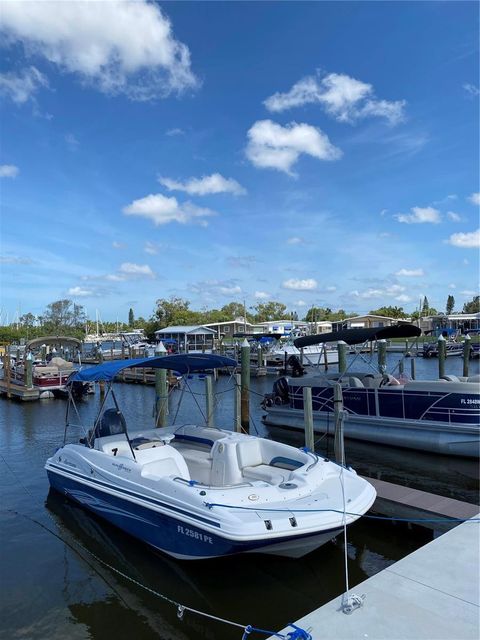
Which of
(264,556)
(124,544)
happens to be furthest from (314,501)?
(124,544)

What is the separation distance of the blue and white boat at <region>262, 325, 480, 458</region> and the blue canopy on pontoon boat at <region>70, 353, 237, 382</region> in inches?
179

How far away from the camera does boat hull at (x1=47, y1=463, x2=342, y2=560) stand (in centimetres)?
570

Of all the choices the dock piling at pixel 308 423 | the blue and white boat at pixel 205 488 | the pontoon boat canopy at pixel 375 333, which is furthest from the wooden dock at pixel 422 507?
the pontoon boat canopy at pixel 375 333

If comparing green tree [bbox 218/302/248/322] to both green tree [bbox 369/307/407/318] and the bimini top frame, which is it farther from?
the bimini top frame

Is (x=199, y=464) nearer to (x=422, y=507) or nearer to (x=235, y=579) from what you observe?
(x=235, y=579)

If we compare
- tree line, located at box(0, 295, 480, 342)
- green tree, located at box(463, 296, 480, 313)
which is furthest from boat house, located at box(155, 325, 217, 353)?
green tree, located at box(463, 296, 480, 313)

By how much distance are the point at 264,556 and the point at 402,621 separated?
8.28ft

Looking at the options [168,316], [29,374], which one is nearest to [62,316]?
[168,316]

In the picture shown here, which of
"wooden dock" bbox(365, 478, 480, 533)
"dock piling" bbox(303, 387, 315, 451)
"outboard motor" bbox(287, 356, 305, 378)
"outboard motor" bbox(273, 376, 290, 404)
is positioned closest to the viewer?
"wooden dock" bbox(365, 478, 480, 533)

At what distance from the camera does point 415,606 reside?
4371 mm

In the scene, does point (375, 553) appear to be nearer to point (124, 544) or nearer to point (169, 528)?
point (169, 528)

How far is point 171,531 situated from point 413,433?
A: 861cm

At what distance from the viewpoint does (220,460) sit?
8.01 metres

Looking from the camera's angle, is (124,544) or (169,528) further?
(124,544)
